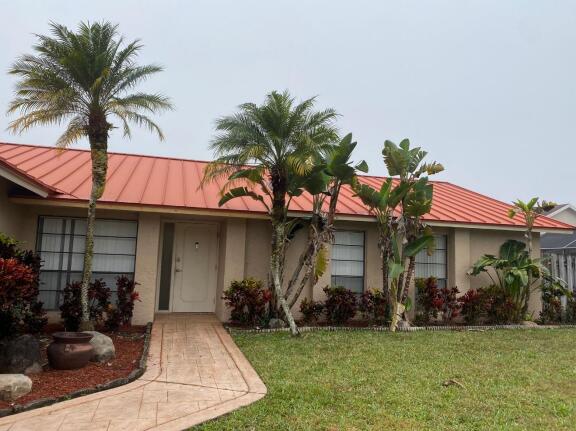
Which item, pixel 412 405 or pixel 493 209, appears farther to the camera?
pixel 493 209

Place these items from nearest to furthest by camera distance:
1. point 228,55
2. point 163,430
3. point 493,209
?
point 163,430, point 493,209, point 228,55

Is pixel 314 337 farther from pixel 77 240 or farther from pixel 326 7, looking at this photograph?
pixel 326 7

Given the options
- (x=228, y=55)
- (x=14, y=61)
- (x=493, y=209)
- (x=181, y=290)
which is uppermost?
(x=228, y=55)

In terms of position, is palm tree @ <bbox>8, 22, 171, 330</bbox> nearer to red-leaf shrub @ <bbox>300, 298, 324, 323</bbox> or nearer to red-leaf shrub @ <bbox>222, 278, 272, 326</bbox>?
red-leaf shrub @ <bbox>222, 278, 272, 326</bbox>

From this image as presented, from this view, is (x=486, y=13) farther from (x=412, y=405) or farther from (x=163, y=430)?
(x=163, y=430)

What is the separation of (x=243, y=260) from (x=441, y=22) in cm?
1252

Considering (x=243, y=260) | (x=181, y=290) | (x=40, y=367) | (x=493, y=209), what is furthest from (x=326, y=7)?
(x=40, y=367)

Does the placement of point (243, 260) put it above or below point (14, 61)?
below

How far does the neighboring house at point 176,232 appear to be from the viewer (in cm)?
1003

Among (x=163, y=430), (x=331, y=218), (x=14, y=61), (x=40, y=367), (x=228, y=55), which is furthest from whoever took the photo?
(x=228, y=55)

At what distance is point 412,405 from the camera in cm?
500

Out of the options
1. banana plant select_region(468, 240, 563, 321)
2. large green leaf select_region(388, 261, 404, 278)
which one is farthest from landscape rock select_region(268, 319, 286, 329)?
banana plant select_region(468, 240, 563, 321)

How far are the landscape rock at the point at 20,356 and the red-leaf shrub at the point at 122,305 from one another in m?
3.17

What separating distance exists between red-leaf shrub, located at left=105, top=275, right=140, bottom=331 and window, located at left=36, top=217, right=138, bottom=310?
69 centimetres
